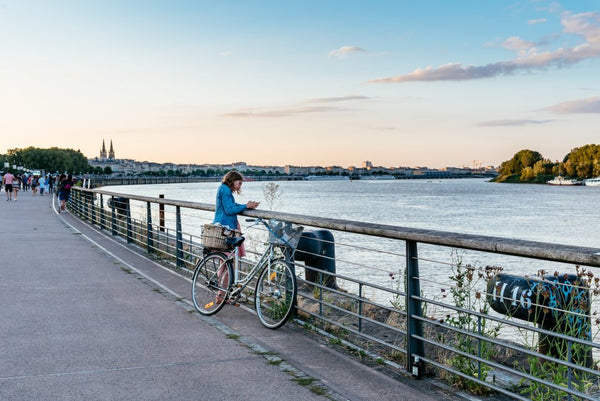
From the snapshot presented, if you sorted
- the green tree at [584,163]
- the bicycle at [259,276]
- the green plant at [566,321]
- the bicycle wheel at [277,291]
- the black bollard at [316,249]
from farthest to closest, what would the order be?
the green tree at [584,163] < the black bollard at [316,249] < the bicycle at [259,276] < the bicycle wheel at [277,291] < the green plant at [566,321]

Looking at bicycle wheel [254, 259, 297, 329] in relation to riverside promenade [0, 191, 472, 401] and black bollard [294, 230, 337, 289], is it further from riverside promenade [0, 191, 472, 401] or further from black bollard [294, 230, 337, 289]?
black bollard [294, 230, 337, 289]

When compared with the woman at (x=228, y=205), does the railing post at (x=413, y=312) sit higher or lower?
lower

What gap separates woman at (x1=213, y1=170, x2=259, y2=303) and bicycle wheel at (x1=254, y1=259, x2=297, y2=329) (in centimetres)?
75

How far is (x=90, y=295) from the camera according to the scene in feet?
29.8

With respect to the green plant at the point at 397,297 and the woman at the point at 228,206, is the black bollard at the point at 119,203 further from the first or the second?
the woman at the point at 228,206

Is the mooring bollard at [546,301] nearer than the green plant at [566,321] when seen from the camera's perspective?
No

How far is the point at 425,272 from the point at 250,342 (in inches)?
684

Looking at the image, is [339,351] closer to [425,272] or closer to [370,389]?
[370,389]

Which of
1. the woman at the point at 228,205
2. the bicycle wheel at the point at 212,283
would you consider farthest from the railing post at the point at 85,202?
the woman at the point at 228,205

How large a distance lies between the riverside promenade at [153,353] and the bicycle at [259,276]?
0.18 m

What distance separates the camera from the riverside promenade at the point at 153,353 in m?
5.04

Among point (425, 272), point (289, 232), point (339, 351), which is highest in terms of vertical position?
point (289, 232)

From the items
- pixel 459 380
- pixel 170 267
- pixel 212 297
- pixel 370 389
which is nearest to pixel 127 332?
pixel 212 297

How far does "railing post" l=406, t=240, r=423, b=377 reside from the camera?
5.37m
